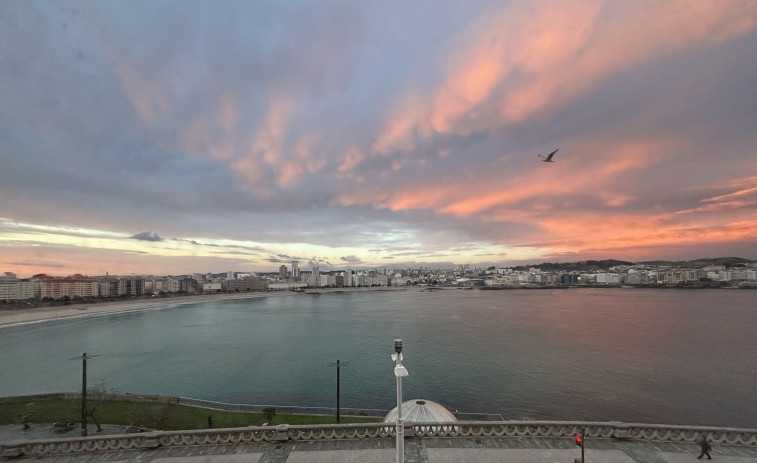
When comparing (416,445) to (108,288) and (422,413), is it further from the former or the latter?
(108,288)

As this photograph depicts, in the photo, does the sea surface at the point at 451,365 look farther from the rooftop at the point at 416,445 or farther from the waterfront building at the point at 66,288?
the waterfront building at the point at 66,288

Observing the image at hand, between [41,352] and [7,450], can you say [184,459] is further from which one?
[41,352]

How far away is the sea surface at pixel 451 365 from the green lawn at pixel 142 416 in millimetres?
6682

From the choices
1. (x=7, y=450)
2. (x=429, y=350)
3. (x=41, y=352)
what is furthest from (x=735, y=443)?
(x=41, y=352)

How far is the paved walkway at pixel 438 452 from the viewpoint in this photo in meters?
11.9

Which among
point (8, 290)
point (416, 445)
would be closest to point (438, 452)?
point (416, 445)

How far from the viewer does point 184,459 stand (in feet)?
40.7

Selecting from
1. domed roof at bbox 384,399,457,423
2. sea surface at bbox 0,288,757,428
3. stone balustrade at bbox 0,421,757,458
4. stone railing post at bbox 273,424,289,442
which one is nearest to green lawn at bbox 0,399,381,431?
sea surface at bbox 0,288,757,428

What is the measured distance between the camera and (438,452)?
491 inches

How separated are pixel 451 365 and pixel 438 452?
34.6m

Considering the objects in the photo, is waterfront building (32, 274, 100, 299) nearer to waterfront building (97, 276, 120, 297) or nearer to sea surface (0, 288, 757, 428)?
waterfront building (97, 276, 120, 297)

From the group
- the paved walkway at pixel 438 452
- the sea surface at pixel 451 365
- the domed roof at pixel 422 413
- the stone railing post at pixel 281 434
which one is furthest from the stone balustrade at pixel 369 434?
the sea surface at pixel 451 365

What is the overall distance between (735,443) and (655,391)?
29.3m

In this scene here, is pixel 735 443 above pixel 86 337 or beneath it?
above
